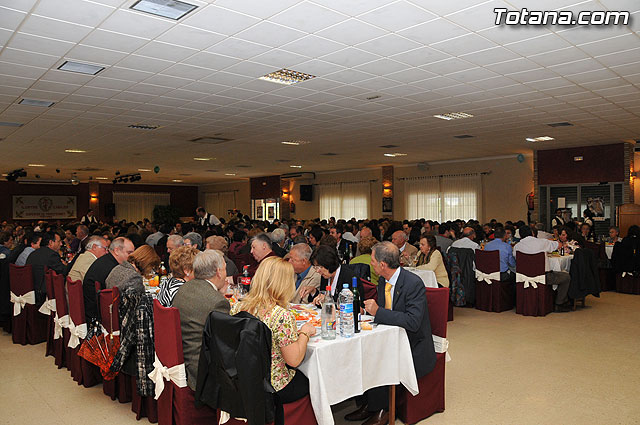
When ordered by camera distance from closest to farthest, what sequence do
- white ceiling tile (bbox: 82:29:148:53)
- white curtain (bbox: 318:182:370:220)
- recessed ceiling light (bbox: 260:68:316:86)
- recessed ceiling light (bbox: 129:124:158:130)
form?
1. white ceiling tile (bbox: 82:29:148:53)
2. recessed ceiling light (bbox: 260:68:316:86)
3. recessed ceiling light (bbox: 129:124:158:130)
4. white curtain (bbox: 318:182:370:220)

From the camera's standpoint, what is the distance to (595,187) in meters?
12.9

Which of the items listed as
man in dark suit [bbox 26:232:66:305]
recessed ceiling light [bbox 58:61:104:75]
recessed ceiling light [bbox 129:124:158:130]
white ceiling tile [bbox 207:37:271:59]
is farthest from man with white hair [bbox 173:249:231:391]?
recessed ceiling light [bbox 129:124:158:130]

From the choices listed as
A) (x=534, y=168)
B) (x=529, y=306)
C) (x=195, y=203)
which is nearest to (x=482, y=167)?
(x=534, y=168)

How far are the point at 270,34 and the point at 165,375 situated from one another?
3092 millimetres

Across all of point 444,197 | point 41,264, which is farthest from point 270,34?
point 444,197

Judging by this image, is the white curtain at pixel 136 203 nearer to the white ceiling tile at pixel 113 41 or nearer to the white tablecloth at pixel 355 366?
the white ceiling tile at pixel 113 41

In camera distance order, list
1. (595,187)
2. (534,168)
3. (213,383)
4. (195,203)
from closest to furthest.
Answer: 1. (213,383)
2. (595,187)
3. (534,168)
4. (195,203)

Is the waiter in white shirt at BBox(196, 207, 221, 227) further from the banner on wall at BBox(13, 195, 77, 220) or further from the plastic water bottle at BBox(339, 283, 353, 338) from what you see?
the banner on wall at BBox(13, 195, 77, 220)

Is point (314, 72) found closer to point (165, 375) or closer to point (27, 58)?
point (27, 58)

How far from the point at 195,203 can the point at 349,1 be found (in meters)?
26.2

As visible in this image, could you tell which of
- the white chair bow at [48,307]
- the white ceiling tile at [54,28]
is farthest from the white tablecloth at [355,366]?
the white chair bow at [48,307]

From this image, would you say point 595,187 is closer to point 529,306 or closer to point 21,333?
point 529,306

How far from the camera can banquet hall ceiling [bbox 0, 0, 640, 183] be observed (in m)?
4.11

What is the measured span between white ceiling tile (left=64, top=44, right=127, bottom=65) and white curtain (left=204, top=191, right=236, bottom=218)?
21.0 metres
